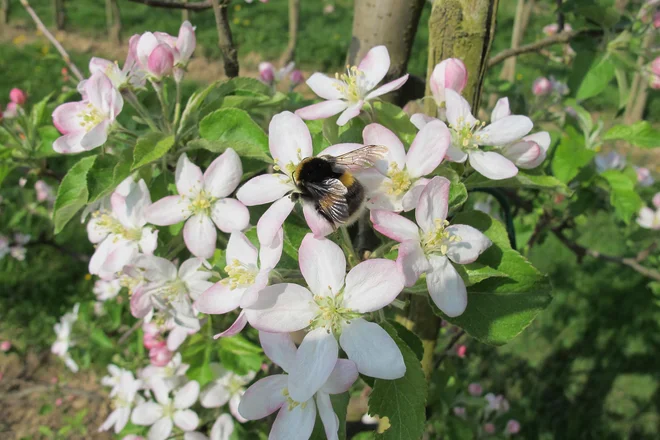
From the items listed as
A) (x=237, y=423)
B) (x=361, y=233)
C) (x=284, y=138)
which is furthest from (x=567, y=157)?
(x=237, y=423)

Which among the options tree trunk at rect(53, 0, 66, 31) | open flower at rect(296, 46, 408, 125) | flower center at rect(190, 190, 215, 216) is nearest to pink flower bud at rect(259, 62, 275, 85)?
open flower at rect(296, 46, 408, 125)

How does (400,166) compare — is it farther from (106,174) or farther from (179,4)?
(179,4)

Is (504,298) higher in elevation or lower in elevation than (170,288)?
higher

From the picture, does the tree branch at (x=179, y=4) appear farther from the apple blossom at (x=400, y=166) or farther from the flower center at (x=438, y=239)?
the flower center at (x=438, y=239)

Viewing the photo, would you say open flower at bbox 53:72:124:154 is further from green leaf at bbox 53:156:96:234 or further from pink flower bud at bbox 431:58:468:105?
pink flower bud at bbox 431:58:468:105

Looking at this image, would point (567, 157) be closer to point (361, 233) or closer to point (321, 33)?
point (361, 233)

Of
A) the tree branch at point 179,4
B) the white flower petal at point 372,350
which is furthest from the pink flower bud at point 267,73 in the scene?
the white flower petal at point 372,350

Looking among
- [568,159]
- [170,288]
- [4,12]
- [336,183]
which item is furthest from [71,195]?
[4,12]
